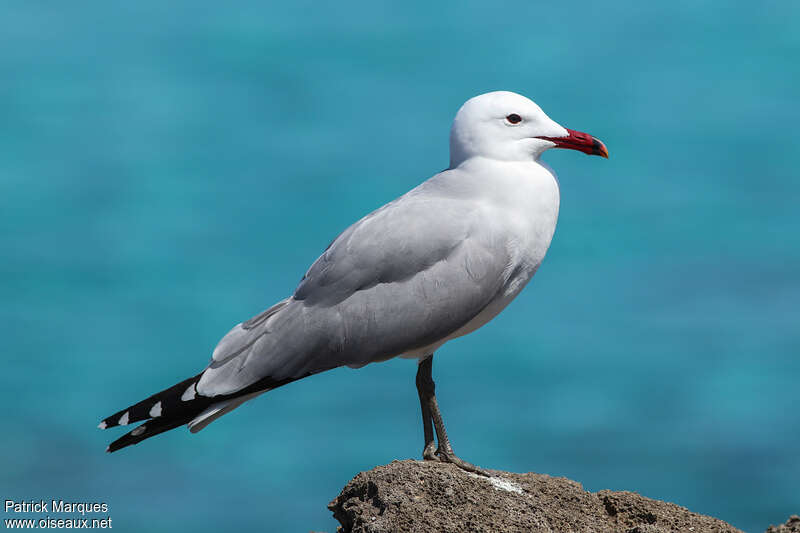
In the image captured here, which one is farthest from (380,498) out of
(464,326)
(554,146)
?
(554,146)

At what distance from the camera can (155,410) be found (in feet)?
24.7

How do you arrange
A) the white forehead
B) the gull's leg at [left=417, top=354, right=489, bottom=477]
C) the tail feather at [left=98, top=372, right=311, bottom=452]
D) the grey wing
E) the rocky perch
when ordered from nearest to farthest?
the rocky perch
the grey wing
the tail feather at [left=98, top=372, right=311, bottom=452]
the white forehead
the gull's leg at [left=417, top=354, right=489, bottom=477]

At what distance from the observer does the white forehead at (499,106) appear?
769 cm

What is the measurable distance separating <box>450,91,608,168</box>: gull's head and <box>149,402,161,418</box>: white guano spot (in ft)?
10.2

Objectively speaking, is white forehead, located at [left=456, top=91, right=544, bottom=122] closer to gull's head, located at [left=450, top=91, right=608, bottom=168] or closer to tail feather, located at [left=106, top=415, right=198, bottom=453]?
gull's head, located at [left=450, top=91, right=608, bottom=168]

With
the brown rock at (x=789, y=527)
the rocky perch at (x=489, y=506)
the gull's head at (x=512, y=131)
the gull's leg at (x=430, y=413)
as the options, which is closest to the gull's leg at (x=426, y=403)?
the gull's leg at (x=430, y=413)

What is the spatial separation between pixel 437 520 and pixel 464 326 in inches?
58.9

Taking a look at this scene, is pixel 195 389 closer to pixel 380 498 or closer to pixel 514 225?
pixel 380 498

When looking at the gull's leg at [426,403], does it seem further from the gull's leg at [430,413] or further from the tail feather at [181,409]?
the tail feather at [181,409]

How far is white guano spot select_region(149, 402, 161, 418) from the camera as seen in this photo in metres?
7.52

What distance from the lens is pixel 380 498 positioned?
23.0 feet

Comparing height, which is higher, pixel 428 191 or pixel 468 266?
pixel 428 191

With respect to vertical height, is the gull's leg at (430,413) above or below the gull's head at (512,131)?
below

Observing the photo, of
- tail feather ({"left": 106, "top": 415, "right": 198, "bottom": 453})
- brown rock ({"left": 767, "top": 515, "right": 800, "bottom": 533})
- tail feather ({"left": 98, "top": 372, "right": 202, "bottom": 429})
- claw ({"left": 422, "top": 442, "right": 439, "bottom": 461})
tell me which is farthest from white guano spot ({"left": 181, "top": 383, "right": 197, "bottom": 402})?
brown rock ({"left": 767, "top": 515, "right": 800, "bottom": 533})
